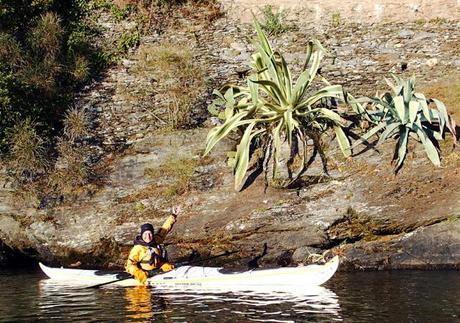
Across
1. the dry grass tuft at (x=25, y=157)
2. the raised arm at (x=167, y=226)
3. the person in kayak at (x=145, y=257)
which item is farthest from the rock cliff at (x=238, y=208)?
the person in kayak at (x=145, y=257)

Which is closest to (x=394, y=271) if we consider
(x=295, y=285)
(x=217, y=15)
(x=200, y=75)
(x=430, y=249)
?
(x=430, y=249)

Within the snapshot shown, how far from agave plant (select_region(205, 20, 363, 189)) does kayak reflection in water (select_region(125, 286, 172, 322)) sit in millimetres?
3364

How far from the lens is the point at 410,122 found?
41.8 feet

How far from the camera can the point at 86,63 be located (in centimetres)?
1742

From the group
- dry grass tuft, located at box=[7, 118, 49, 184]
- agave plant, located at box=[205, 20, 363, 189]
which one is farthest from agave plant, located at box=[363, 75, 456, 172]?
→ dry grass tuft, located at box=[7, 118, 49, 184]

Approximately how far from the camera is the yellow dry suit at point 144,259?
11.1 metres

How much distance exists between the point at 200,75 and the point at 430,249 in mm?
8242

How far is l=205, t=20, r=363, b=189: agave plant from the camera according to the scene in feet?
42.6

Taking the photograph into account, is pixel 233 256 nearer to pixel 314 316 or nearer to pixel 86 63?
pixel 314 316

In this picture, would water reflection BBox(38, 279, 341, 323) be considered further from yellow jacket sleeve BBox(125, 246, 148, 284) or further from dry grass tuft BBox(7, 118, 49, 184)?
dry grass tuft BBox(7, 118, 49, 184)

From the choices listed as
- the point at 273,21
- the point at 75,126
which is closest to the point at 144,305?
the point at 75,126

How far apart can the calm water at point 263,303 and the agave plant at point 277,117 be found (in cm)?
323

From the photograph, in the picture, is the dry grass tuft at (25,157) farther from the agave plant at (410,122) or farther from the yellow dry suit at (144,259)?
the agave plant at (410,122)

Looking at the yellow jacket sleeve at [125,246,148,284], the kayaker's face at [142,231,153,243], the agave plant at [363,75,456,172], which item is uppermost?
the agave plant at [363,75,456,172]
